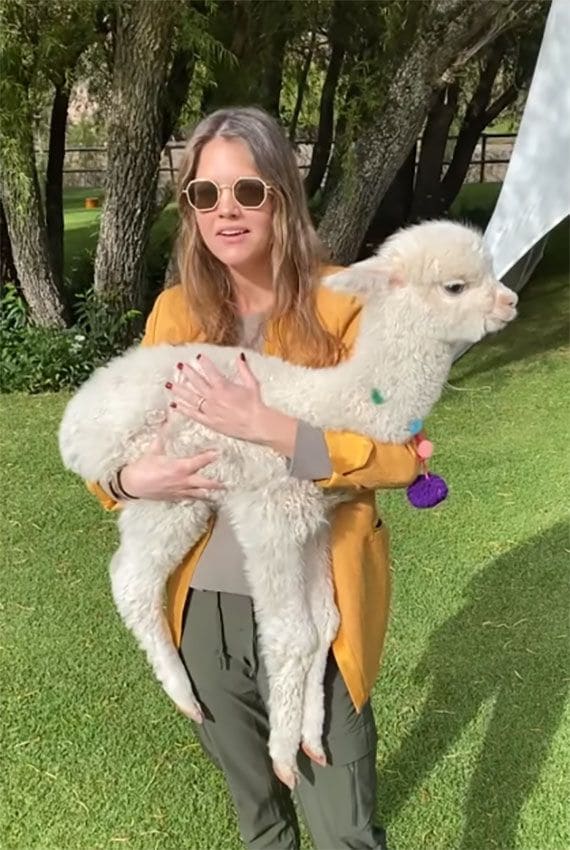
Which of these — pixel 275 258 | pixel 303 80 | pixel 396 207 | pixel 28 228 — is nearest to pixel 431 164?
pixel 396 207

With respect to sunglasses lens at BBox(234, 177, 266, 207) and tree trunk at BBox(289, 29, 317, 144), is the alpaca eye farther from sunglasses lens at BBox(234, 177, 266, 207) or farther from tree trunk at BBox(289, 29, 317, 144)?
tree trunk at BBox(289, 29, 317, 144)

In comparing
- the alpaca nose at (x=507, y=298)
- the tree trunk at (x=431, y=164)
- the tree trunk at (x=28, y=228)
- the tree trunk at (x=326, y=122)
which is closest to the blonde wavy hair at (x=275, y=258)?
the alpaca nose at (x=507, y=298)

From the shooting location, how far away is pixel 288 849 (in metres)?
2.01

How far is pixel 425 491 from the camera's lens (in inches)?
68.3

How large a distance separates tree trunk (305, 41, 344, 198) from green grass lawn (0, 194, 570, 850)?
202 inches

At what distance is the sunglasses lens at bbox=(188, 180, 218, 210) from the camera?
1.72m

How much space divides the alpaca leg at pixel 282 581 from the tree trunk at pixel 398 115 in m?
4.90

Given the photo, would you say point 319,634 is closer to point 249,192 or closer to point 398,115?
point 249,192

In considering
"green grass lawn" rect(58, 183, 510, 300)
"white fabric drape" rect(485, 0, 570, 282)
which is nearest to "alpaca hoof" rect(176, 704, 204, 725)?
"green grass lawn" rect(58, 183, 510, 300)

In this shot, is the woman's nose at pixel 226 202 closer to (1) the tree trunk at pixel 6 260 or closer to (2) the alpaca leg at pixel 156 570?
(2) the alpaca leg at pixel 156 570

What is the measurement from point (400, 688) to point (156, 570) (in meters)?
1.70

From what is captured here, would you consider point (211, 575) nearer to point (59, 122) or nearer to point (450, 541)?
point (450, 541)

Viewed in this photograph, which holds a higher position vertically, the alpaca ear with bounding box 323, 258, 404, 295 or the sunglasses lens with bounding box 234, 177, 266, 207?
the sunglasses lens with bounding box 234, 177, 266, 207

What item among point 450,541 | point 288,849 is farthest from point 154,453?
point 450,541
